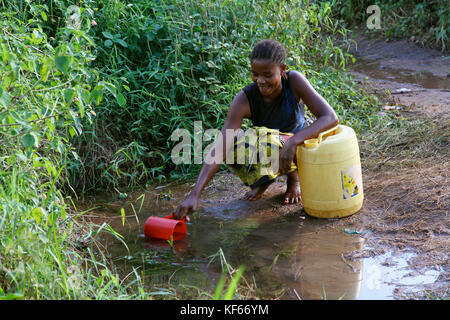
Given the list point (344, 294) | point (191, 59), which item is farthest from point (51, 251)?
point (191, 59)

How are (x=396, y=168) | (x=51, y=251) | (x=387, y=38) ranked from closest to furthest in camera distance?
1. (x=51, y=251)
2. (x=396, y=168)
3. (x=387, y=38)

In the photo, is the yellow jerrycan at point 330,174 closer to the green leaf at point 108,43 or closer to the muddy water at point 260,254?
the muddy water at point 260,254

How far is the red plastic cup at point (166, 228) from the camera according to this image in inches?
125

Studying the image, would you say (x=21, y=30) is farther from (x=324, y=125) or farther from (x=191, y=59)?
(x=324, y=125)

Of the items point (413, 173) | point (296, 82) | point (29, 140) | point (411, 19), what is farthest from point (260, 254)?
point (411, 19)

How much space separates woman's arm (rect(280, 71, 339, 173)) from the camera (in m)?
3.34

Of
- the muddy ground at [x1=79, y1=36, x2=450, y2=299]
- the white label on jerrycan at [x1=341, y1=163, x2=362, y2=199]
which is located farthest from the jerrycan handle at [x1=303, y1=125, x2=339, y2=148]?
the muddy ground at [x1=79, y1=36, x2=450, y2=299]

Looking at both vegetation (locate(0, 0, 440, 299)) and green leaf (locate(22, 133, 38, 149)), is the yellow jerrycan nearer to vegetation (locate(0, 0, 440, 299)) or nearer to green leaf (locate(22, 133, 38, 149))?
Answer: vegetation (locate(0, 0, 440, 299))

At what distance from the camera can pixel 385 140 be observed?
14.8 ft

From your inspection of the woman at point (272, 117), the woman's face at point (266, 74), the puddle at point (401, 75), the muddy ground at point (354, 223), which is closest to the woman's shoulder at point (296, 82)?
the woman at point (272, 117)

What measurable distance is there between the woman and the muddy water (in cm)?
23

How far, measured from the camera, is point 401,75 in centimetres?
680

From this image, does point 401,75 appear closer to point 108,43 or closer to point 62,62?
point 108,43

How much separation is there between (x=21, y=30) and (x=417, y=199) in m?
2.68
